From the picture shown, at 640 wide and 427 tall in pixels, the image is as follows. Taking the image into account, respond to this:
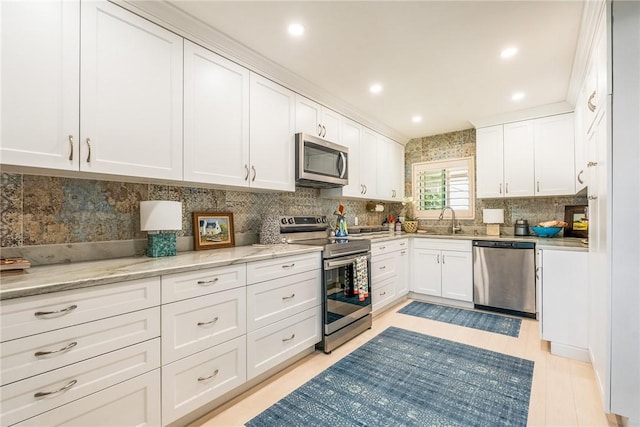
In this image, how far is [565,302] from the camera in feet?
8.03

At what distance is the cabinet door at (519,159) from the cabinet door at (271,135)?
9.24 ft

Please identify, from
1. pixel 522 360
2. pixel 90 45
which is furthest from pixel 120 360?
pixel 522 360

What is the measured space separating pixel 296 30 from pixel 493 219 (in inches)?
131

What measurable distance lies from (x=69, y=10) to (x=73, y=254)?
1.28 meters

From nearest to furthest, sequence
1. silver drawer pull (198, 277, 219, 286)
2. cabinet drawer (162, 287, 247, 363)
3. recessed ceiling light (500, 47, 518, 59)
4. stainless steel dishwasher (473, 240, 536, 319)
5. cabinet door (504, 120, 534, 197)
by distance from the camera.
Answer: cabinet drawer (162, 287, 247, 363)
silver drawer pull (198, 277, 219, 286)
recessed ceiling light (500, 47, 518, 59)
stainless steel dishwasher (473, 240, 536, 319)
cabinet door (504, 120, 534, 197)

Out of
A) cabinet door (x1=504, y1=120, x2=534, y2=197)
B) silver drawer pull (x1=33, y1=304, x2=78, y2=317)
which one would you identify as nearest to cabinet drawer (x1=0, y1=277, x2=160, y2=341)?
silver drawer pull (x1=33, y1=304, x2=78, y2=317)

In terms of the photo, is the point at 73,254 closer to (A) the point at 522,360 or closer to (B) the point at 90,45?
(B) the point at 90,45

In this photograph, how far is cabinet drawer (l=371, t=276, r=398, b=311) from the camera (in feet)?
10.8

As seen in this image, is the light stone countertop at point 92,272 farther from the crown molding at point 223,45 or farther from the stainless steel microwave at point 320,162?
the crown molding at point 223,45

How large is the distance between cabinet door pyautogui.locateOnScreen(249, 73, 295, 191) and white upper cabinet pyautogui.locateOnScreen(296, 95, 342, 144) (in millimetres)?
106

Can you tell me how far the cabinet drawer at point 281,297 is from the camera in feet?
6.40

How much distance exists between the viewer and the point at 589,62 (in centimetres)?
218

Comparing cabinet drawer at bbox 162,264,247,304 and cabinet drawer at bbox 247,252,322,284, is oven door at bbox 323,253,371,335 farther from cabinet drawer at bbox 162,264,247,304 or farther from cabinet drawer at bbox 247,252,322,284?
cabinet drawer at bbox 162,264,247,304

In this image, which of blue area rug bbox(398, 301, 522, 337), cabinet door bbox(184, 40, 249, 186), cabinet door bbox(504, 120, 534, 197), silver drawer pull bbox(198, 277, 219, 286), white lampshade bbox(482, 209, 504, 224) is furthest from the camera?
white lampshade bbox(482, 209, 504, 224)
